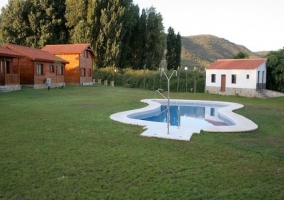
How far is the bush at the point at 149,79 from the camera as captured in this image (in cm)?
2833

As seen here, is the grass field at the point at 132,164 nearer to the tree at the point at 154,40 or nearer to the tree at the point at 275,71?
the tree at the point at 275,71

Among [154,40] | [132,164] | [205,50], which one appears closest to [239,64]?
[154,40]

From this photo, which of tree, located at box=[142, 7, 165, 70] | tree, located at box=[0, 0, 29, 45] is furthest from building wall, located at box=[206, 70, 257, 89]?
tree, located at box=[0, 0, 29, 45]

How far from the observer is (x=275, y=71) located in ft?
79.5

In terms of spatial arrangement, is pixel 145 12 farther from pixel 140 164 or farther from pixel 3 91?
pixel 140 164

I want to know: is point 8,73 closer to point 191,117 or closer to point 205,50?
point 191,117

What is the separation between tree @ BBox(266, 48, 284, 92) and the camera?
23938mm

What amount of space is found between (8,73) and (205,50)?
4684 centimetres

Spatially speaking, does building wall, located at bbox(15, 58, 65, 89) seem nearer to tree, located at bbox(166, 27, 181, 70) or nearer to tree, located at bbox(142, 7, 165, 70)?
tree, located at bbox(142, 7, 165, 70)

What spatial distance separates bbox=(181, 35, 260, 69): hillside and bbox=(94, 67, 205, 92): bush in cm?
2162

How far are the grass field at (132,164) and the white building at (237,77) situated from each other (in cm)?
1552

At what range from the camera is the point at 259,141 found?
24.9 ft

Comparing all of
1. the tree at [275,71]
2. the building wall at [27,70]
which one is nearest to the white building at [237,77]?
the tree at [275,71]

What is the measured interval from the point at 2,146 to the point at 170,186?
13.7 feet
